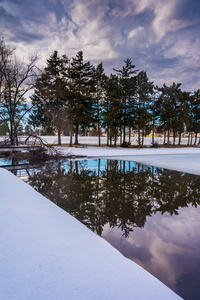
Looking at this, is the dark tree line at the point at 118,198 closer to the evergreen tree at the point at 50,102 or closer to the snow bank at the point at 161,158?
the snow bank at the point at 161,158

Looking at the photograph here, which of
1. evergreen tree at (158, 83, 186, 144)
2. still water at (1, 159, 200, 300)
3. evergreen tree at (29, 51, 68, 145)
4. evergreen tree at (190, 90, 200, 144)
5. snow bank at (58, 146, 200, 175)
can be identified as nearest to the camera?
still water at (1, 159, 200, 300)

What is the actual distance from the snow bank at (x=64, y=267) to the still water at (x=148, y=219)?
1.36 ft

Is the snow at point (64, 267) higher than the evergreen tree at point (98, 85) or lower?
lower

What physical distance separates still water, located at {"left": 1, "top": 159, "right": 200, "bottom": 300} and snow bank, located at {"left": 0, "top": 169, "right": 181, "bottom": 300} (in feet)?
1.36

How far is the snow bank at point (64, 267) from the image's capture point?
2.19 metres

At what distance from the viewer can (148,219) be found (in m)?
4.86

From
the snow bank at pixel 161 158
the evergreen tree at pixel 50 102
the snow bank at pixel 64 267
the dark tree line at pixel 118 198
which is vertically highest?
the evergreen tree at pixel 50 102

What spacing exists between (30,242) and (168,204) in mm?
4315

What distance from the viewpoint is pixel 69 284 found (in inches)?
90.5

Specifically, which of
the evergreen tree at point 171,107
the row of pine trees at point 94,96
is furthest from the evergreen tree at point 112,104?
the evergreen tree at point 171,107

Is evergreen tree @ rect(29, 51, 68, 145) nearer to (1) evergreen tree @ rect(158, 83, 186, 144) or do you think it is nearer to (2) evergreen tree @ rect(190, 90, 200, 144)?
(1) evergreen tree @ rect(158, 83, 186, 144)

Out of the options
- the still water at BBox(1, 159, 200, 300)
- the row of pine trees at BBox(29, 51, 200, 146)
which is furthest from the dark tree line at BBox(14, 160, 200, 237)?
the row of pine trees at BBox(29, 51, 200, 146)

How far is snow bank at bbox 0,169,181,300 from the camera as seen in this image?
219 cm

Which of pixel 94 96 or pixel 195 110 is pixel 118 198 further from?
pixel 195 110
